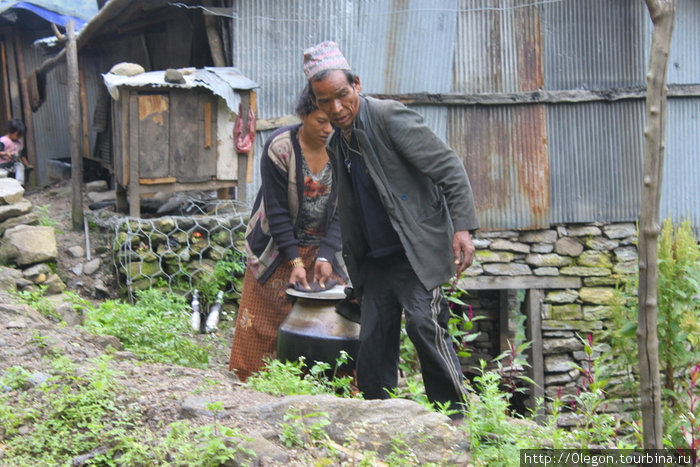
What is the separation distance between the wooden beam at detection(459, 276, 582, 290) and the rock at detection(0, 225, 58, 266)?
4.35 meters

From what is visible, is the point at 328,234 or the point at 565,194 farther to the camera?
the point at 565,194

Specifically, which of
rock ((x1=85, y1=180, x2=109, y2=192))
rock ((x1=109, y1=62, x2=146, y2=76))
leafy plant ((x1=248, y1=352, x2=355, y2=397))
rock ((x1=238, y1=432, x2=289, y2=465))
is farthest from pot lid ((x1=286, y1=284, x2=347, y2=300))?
rock ((x1=85, y1=180, x2=109, y2=192))

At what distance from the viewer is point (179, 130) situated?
859cm

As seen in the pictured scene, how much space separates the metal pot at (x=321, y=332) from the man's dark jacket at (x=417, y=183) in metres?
0.85

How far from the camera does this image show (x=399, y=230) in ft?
12.8

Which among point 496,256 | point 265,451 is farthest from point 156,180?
point 265,451

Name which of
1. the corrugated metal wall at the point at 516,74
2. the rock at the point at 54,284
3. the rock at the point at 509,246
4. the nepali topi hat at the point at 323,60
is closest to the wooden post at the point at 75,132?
the rock at the point at 54,284

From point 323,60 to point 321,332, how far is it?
146 centimetres

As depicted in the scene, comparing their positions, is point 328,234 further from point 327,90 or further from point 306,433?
point 306,433

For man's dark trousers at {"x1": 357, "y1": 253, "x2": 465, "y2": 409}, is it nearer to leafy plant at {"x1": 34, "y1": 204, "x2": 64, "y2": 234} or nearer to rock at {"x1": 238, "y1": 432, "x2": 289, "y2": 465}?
rock at {"x1": 238, "y1": 432, "x2": 289, "y2": 465}

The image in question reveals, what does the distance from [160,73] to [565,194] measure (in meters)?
4.53

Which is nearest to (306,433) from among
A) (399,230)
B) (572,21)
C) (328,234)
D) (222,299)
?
(399,230)

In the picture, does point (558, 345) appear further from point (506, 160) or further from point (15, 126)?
point (15, 126)

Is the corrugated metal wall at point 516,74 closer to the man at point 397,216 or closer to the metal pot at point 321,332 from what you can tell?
the metal pot at point 321,332
